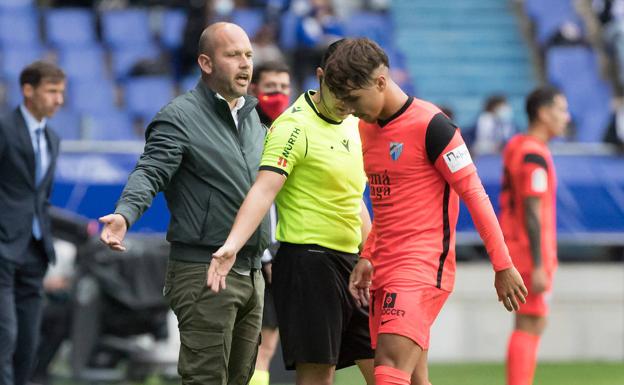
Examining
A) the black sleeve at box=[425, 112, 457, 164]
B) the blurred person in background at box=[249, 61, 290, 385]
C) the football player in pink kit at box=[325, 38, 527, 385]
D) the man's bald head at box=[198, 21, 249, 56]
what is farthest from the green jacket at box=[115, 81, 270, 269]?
the blurred person in background at box=[249, 61, 290, 385]

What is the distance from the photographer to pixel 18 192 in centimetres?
899

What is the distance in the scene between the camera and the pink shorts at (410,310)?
21.8 feet

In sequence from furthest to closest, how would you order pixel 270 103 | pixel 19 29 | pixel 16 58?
1. pixel 19 29
2. pixel 16 58
3. pixel 270 103

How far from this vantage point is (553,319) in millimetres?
14383

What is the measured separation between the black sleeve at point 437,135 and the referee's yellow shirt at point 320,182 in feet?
2.23

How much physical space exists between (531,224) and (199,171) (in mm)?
3413

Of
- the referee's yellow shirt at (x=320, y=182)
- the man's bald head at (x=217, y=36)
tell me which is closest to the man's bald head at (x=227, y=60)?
the man's bald head at (x=217, y=36)

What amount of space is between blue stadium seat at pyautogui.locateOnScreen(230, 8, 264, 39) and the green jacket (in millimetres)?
12500

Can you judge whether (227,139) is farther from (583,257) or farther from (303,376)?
(583,257)

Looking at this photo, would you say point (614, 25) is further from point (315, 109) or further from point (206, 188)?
point (206, 188)

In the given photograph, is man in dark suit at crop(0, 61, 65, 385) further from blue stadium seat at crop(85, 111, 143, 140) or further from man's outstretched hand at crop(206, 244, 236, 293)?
blue stadium seat at crop(85, 111, 143, 140)

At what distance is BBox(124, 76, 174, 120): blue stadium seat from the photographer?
17.8 metres

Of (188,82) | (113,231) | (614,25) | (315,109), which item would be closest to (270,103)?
(315,109)

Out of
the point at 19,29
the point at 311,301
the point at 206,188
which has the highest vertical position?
the point at 19,29
